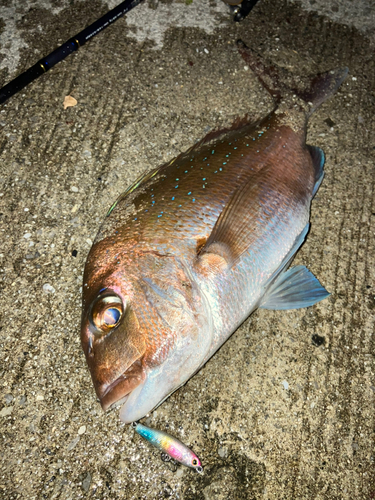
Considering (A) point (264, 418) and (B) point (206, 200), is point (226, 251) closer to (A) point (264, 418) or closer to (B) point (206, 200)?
(B) point (206, 200)

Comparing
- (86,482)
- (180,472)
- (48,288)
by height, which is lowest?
(86,482)

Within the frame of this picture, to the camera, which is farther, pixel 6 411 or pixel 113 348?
pixel 6 411

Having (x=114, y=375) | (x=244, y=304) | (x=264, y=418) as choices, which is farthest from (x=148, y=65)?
(x=264, y=418)

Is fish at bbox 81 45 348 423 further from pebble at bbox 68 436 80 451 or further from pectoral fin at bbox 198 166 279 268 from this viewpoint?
pebble at bbox 68 436 80 451

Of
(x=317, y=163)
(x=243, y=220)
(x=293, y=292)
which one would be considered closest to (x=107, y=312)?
(x=243, y=220)

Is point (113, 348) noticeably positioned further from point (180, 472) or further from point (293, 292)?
point (293, 292)

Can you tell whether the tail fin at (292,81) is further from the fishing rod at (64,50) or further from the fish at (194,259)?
the fishing rod at (64,50)

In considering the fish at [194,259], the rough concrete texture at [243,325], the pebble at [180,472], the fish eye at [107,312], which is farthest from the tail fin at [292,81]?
the pebble at [180,472]

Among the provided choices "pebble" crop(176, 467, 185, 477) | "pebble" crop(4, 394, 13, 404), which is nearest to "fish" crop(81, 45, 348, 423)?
"pebble" crop(176, 467, 185, 477)
